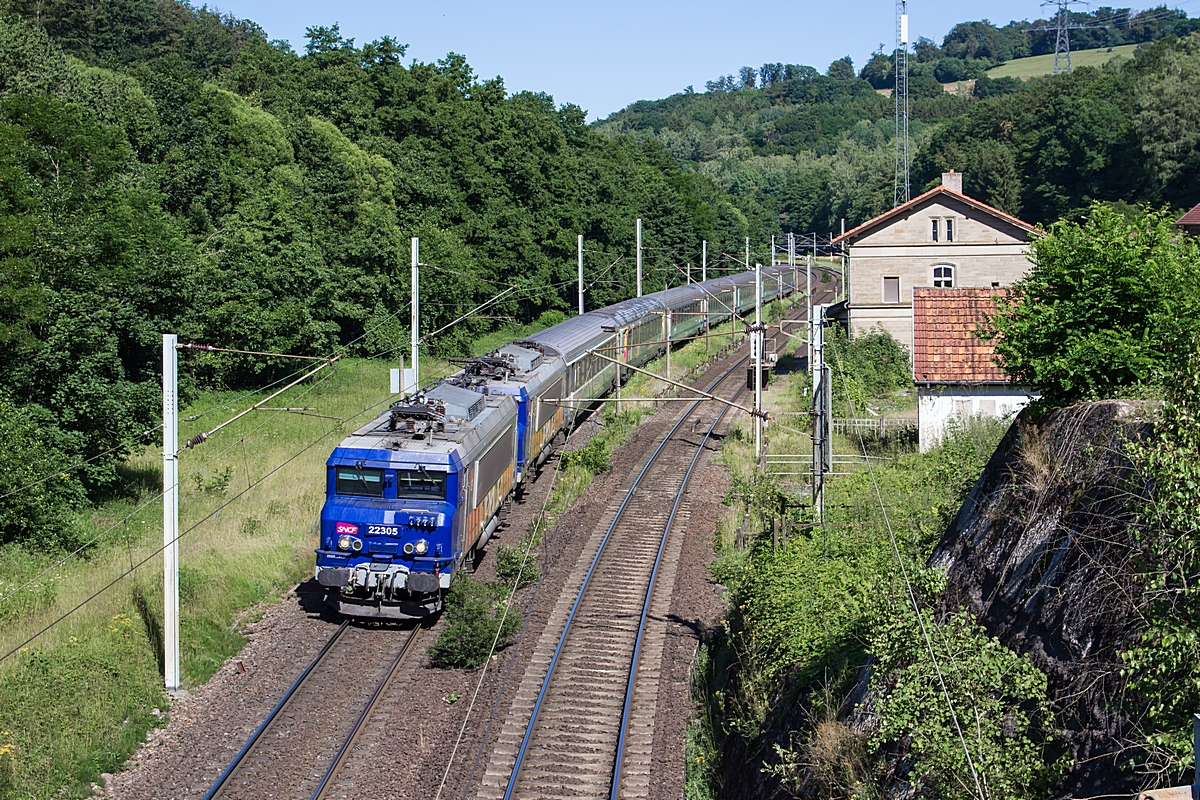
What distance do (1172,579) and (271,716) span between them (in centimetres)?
1154

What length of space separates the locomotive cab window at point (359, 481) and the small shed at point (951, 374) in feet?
50.2

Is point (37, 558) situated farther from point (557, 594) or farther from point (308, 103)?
point (308, 103)

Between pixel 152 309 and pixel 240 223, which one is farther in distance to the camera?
pixel 240 223

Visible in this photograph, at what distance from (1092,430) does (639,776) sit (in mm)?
7138

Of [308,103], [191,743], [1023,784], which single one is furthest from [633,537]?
[308,103]

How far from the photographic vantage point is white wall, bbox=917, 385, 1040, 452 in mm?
27000

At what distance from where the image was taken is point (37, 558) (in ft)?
66.7

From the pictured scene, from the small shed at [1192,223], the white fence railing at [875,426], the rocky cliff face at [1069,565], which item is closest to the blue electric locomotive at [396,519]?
the rocky cliff face at [1069,565]

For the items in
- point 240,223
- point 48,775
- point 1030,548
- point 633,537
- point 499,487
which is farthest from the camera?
point 240,223

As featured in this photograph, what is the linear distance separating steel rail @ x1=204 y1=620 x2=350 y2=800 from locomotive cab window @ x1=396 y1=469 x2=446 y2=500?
261 cm

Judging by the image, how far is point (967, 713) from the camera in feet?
29.8

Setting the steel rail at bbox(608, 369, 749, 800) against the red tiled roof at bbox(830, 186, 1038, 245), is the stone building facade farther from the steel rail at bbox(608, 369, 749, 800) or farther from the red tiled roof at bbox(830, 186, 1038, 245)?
the steel rail at bbox(608, 369, 749, 800)

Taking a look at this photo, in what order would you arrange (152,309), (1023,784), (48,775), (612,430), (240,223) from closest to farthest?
(1023,784)
(48,775)
(152,309)
(612,430)
(240,223)

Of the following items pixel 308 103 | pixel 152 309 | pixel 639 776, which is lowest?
pixel 639 776
